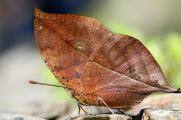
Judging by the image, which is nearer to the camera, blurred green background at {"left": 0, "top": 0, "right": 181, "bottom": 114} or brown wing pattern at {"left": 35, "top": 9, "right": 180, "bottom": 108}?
brown wing pattern at {"left": 35, "top": 9, "right": 180, "bottom": 108}

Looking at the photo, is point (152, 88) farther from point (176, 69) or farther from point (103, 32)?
point (176, 69)

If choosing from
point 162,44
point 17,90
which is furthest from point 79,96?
point 17,90

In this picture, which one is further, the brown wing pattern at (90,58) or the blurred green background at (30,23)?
the blurred green background at (30,23)

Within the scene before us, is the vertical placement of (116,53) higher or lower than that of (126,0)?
lower

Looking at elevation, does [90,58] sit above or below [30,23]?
below

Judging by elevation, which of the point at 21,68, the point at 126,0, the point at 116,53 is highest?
the point at 126,0

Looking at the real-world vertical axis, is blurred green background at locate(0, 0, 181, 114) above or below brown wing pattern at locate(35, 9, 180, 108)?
above

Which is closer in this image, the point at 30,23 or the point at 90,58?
the point at 90,58

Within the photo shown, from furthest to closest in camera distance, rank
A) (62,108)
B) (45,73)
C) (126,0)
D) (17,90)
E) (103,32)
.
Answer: (126,0) < (17,90) < (45,73) < (62,108) < (103,32)
